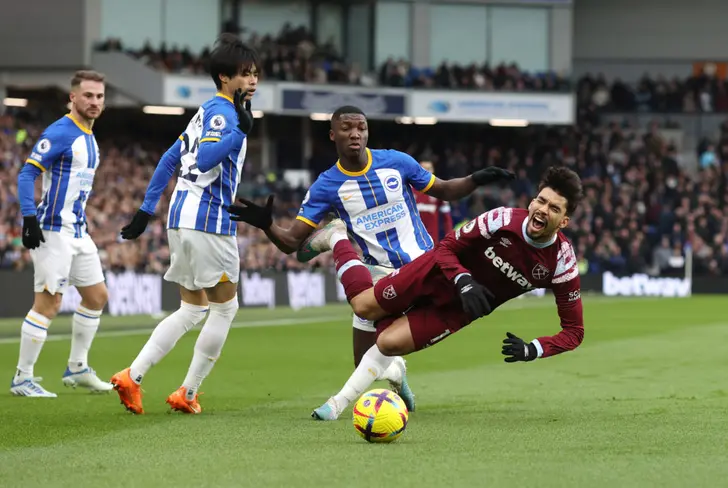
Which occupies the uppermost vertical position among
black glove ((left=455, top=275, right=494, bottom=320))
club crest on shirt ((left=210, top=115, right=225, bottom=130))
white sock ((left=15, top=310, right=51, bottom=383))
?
club crest on shirt ((left=210, top=115, right=225, bottom=130))

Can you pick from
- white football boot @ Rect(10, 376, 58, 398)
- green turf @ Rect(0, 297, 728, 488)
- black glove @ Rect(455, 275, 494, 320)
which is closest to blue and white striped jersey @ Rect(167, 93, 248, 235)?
green turf @ Rect(0, 297, 728, 488)

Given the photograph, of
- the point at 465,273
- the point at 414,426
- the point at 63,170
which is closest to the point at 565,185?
the point at 465,273

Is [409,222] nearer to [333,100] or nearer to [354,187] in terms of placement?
[354,187]

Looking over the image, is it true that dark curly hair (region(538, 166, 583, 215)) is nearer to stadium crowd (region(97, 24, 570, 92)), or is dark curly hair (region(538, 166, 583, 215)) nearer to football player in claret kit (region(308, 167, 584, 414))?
football player in claret kit (region(308, 167, 584, 414))

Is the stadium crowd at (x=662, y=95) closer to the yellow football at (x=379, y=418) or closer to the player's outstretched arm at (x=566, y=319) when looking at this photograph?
the player's outstretched arm at (x=566, y=319)

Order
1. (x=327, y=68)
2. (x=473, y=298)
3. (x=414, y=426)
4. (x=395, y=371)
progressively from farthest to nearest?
(x=327, y=68)
(x=395, y=371)
(x=414, y=426)
(x=473, y=298)

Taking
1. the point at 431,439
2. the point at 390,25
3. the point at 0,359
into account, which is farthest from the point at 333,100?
the point at 431,439

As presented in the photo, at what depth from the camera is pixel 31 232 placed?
10031mm

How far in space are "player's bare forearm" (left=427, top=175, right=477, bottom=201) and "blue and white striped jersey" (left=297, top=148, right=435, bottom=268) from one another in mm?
250

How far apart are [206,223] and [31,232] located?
2041 millimetres

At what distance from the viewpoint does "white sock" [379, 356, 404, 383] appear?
8727 millimetres

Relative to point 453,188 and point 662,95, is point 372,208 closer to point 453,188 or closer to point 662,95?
point 453,188

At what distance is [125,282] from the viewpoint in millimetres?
23219

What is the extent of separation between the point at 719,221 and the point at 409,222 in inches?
1167
